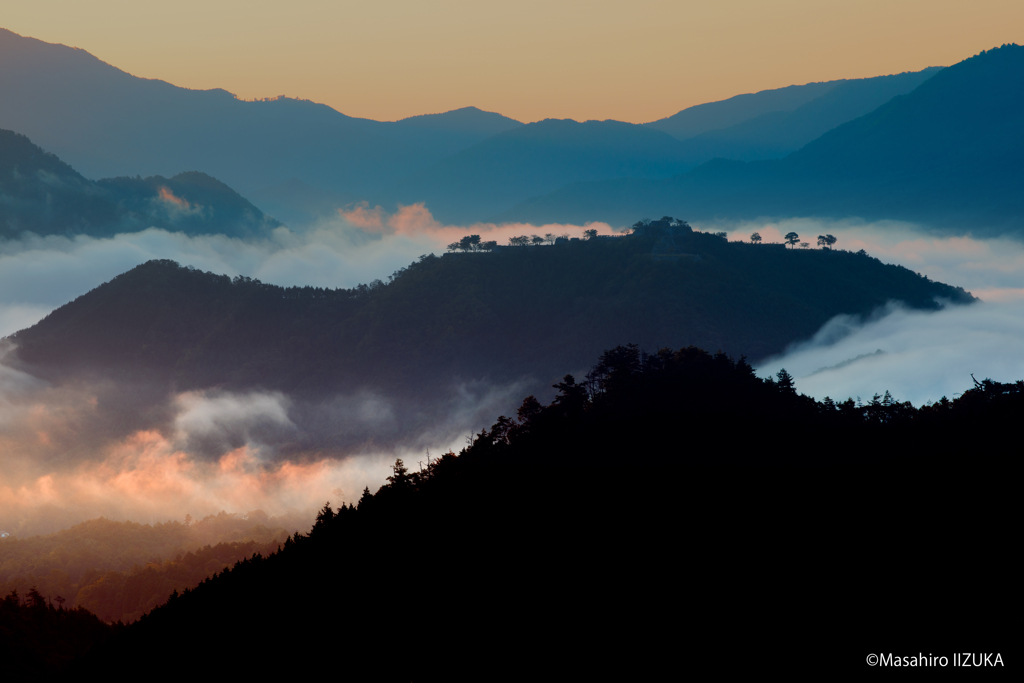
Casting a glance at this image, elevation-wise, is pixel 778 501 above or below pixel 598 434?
below

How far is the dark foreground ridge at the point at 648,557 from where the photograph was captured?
33.9 meters

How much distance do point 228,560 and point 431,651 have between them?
273ft

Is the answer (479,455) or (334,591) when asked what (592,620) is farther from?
(479,455)

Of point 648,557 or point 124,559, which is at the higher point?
point 648,557

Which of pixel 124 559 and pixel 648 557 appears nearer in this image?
pixel 648 557

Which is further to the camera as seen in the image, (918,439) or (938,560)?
(918,439)

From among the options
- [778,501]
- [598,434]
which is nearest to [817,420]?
[598,434]

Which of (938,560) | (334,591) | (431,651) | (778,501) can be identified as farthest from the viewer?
(334,591)

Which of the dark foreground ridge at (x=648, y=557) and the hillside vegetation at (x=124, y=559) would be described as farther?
the hillside vegetation at (x=124, y=559)

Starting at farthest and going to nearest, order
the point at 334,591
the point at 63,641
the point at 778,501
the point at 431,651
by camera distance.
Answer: the point at 63,641 → the point at 334,591 → the point at 778,501 → the point at 431,651

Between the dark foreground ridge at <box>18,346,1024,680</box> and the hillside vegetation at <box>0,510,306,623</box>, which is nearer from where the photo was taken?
the dark foreground ridge at <box>18,346,1024,680</box>

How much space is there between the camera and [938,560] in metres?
37.0

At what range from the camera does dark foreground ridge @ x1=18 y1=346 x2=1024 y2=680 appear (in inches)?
1336

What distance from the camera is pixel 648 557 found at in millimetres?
43438
